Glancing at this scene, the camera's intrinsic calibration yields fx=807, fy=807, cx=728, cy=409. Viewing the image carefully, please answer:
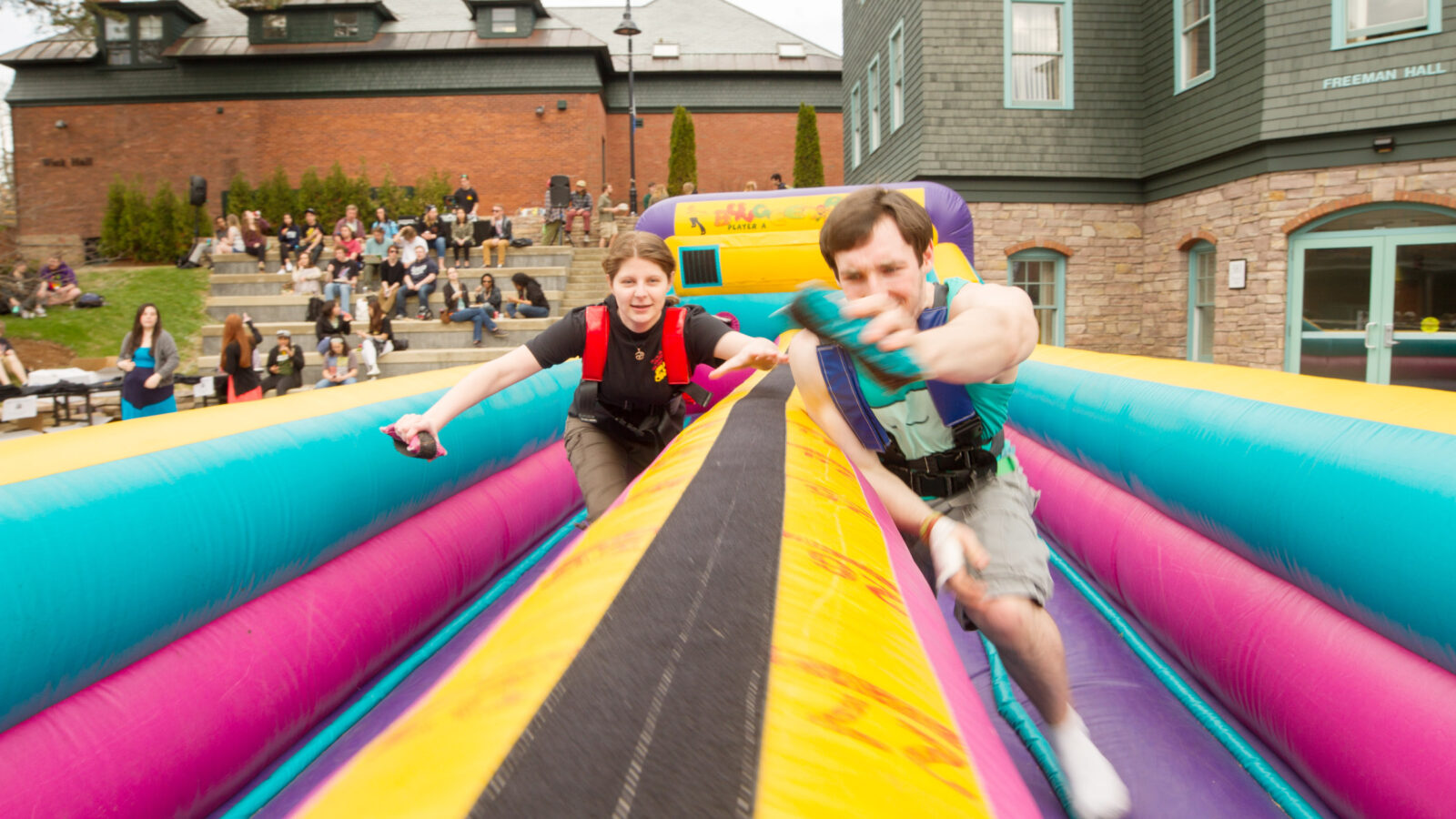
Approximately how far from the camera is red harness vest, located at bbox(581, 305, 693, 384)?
8.39 ft

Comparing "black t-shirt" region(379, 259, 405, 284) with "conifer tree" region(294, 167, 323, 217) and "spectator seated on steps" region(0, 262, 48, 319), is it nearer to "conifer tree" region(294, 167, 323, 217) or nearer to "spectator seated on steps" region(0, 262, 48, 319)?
"spectator seated on steps" region(0, 262, 48, 319)

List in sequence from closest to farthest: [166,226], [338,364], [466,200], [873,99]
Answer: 1. [338,364]
2. [873,99]
3. [466,200]
4. [166,226]

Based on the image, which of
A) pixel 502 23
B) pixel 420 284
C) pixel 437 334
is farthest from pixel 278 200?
pixel 437 334

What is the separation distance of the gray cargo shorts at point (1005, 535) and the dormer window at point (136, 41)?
27184mm

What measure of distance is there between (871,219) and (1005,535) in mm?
708

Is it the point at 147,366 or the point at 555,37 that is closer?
the point at 147,366

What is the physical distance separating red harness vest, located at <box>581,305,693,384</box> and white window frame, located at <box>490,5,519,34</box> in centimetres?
2200

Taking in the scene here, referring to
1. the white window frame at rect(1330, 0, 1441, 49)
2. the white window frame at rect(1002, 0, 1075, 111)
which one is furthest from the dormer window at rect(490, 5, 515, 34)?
the white window frame at rect(1330, 0, 1441, 49)

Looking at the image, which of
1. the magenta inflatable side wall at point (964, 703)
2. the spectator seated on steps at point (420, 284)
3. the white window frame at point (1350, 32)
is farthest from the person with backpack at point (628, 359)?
the spectator seated on steps at point (420, 284)

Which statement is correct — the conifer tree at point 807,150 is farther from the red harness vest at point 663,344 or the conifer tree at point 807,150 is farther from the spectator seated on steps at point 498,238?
the red harness vest at point 663,344

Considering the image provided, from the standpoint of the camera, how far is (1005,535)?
1682 millimetres

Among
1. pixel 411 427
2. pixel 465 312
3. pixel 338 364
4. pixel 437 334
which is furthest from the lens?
pixel 437 334

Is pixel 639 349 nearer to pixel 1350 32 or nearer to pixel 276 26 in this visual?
pixel 1350 32

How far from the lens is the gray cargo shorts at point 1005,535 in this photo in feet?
5.22
